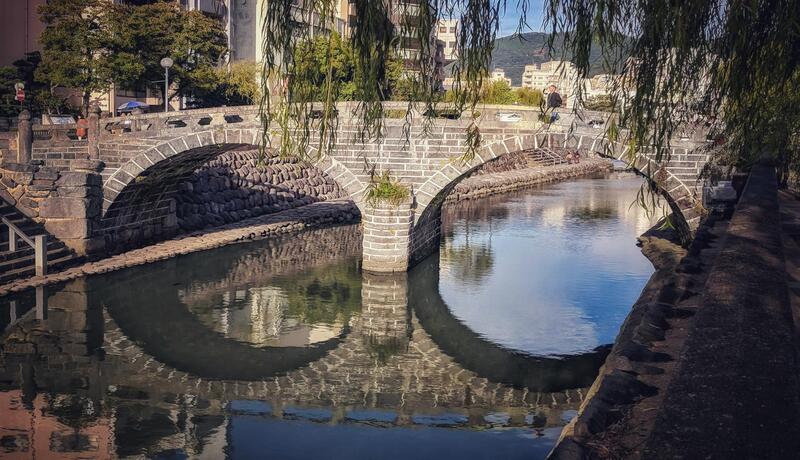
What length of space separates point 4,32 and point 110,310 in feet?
67.9

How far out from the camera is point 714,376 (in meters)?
2.67

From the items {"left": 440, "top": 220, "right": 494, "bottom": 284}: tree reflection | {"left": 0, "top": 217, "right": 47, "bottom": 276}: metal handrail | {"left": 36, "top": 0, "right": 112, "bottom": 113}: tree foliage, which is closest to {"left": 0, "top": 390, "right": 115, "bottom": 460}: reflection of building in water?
{"left": 0, "top": 217, "right": 47, "bottom": 276}: metal handrail

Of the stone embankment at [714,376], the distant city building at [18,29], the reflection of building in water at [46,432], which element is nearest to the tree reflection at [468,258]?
the reflection of building in water at [46,432]

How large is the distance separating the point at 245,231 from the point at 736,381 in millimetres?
22289

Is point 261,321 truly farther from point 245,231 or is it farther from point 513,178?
point 513,178

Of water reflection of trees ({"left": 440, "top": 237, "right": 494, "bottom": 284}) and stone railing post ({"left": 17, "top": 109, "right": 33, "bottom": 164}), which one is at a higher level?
stone railing post ({"left": 17, "top": 109, "right": 33, "bottom": 164})

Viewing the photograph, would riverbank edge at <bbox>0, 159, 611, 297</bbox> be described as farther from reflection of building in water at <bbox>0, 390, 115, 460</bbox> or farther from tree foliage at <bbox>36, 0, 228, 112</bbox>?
tree foliage at <bbox>36, 0, 228, 112</bbox>

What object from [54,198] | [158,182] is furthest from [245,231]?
[54,198]

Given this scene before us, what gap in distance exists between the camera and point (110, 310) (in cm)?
1611

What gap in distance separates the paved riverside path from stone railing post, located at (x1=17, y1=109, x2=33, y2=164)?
60.9 feet

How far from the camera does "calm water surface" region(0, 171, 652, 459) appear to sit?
32.6 feet

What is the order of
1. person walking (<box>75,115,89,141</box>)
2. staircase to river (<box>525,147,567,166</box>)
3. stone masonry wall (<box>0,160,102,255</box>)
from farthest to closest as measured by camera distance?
staircase to river (<box>525,147,567,166</box>) < person walking (<box>75,115,89,141</box>) < stone masonry wall (<box>0,160,102,255</box>)

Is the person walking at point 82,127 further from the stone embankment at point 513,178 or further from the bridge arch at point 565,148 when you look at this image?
the stone embankment at point 513,178

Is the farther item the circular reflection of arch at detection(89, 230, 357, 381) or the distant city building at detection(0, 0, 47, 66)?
the distant city building at detection(0, 0, 47, 66)
